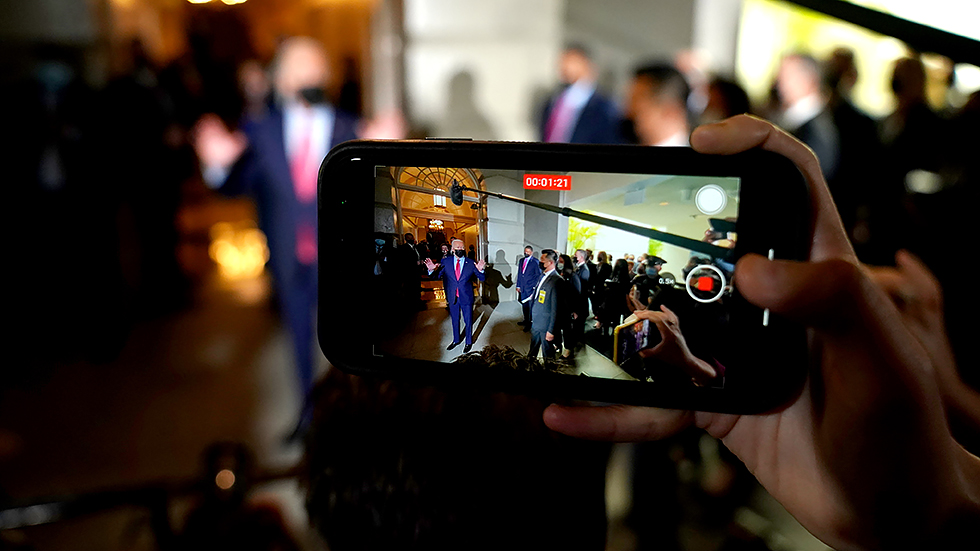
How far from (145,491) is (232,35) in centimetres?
651

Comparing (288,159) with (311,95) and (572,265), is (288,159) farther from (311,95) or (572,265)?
(572,265)

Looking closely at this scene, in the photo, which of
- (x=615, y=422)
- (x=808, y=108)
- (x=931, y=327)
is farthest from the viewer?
(x=808, y=108)

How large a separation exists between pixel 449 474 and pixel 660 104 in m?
1.70

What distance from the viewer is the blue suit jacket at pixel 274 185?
2.27 metres

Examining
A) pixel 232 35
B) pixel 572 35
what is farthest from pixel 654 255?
pixel 232 35

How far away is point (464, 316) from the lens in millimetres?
721

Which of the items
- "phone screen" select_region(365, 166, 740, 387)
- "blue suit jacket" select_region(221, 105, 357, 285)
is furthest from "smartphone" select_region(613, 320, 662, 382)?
"blue suit jacket" select_region(221, 105, 357, 285)

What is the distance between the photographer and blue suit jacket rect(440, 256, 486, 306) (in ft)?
2.32

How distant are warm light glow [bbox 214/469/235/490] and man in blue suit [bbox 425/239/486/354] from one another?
28.9 inches

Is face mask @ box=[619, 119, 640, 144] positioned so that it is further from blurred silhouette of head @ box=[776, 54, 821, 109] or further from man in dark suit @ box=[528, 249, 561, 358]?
man in dark suit @ box=[528, 249, 561, 358]

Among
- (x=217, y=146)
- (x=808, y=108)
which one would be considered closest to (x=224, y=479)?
(x=217, y=146)

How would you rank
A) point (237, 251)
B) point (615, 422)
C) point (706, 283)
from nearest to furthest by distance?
point (706, 283) → point (615, 422) → point (237, 251)

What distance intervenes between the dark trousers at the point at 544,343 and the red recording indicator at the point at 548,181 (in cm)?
19

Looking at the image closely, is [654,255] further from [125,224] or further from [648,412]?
[125,224]
